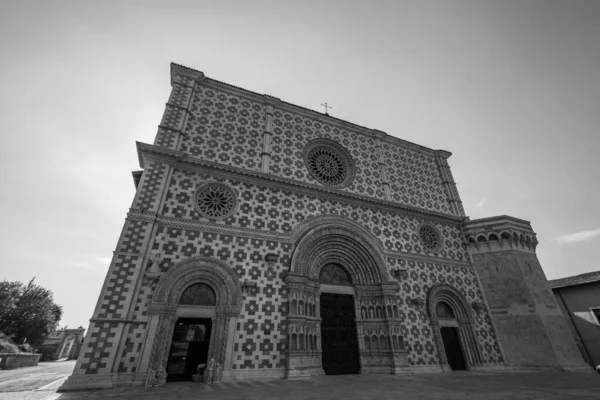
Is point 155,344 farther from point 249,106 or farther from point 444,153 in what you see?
point 444,153

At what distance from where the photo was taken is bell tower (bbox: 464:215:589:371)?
1400 cm

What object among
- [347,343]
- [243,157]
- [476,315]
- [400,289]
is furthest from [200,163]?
[476,315]

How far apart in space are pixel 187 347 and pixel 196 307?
1440 millimetres

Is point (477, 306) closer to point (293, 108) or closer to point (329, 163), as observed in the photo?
point (329, 163)

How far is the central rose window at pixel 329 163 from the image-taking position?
15595mm

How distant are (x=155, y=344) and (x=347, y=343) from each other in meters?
7.89

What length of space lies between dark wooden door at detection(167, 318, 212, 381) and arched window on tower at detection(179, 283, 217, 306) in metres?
0.64

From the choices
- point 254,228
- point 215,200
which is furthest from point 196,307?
point 215,200

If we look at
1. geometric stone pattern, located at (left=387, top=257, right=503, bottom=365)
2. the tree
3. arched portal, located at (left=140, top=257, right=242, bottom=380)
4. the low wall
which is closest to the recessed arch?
arched portal, located at (left=140, top=257, right=242, bottom=380)

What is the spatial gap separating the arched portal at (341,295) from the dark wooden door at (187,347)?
323 centimetres

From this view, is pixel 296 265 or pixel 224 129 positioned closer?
pixel 296 265

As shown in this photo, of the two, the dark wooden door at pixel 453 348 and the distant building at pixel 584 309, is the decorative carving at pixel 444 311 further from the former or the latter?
the distant building at pixel 584 309

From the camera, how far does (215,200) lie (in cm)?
1211

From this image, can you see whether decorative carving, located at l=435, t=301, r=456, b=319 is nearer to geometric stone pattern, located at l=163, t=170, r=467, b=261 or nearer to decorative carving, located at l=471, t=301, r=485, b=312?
decorative carving, located at l=471, t=301, r=485, b=312
